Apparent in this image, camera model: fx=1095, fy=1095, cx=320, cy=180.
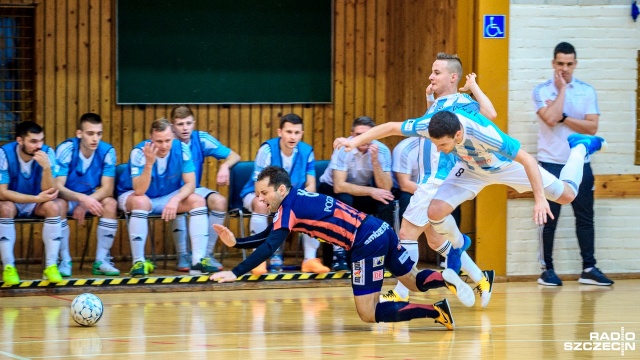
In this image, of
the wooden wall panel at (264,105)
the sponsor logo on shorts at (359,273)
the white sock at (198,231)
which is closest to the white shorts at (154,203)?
the white sock at (198,231)

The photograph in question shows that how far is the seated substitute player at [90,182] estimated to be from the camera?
1052 cm

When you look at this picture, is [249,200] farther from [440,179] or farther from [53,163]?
[440,179]

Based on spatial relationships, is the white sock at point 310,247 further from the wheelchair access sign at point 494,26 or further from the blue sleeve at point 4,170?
the blue sleeve at point 4,170

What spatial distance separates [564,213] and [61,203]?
5.12 metres

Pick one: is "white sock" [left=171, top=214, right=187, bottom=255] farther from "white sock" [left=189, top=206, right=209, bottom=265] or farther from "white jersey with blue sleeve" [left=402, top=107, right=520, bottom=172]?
"white jersey with blue sleeve" [left=402, top=107, right=520, bottom=172]

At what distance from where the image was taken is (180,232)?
36.1ft

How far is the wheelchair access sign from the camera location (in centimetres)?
1109

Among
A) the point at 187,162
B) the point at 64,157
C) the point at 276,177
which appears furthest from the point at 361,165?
the point at 276,177

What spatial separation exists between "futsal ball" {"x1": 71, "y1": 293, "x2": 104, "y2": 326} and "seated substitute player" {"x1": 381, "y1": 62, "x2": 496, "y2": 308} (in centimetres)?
236

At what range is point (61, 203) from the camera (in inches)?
408

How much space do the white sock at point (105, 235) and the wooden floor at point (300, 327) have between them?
2.49ft

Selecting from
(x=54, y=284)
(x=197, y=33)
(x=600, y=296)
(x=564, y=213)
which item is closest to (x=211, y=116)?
(x=197, y=33)

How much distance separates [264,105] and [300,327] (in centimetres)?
476

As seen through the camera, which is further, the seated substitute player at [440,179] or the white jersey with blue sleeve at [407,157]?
the white jersey with blue sleeve at [407,157]
